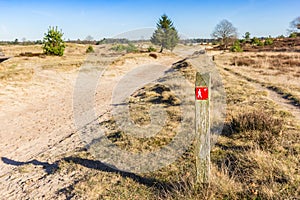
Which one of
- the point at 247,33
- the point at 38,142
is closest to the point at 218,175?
the point at 38,142

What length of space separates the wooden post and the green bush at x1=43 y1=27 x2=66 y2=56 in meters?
26.2

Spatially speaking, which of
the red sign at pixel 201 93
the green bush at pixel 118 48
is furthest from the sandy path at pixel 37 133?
the green bush at pixel 118 48

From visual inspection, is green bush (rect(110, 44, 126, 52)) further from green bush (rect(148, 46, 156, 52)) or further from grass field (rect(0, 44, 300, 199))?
grass field (rect(0, 44, 300, 199))

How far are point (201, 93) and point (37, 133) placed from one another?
7072 mm

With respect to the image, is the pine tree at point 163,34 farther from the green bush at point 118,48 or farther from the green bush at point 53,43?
the green bush at point 53,43

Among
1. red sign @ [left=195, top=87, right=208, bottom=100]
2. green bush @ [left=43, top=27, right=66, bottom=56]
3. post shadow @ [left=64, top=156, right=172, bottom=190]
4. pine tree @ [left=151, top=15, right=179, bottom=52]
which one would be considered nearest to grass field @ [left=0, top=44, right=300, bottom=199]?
post shadow @ [left=64, top=156, right=172, bottom=190]

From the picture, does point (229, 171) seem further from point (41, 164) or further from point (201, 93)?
point (41, 164)

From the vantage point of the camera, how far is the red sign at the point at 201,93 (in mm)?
3186

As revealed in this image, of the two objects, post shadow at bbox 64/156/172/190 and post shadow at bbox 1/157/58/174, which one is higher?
post shadow at bbox 64/156/172/190

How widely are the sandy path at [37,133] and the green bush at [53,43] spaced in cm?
867

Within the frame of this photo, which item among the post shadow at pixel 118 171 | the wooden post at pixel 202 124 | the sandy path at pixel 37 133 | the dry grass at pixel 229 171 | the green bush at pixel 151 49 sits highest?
the green bush at pixel 151 49

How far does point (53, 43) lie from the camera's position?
26.6 m

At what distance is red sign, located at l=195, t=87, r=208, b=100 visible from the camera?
3.19m

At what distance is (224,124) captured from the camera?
6402 millimetres
